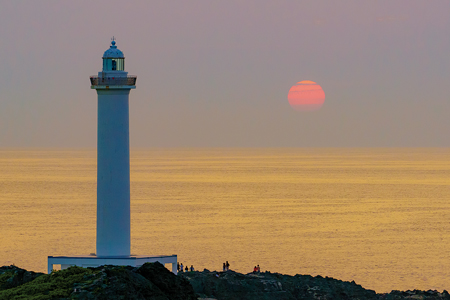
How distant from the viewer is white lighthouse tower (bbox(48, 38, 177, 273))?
106 feet

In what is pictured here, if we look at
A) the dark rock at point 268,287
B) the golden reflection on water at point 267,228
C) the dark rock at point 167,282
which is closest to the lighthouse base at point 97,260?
the dark rock at point 268,287

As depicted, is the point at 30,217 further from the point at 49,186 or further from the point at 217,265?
the point at 49,186

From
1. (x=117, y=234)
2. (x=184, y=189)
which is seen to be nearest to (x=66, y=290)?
(x=117, y=234)

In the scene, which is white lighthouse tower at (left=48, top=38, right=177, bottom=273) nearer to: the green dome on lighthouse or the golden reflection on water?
the green dome on lighthouse

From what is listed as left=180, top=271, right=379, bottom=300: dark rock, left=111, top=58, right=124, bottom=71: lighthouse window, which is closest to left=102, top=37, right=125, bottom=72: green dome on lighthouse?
left=111, top=58, right=124, bottom=71: lighthouse window

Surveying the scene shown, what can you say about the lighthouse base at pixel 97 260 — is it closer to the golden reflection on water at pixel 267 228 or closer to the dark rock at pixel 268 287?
the dark rock at pixel 268 287

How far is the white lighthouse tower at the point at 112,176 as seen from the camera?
3231cm

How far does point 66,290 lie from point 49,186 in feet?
393

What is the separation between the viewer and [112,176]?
32.6 metres


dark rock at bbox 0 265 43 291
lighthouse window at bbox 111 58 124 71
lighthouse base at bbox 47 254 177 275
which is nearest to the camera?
dark rock at bbox 0 265 43 291

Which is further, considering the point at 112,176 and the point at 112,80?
the point at 112,176

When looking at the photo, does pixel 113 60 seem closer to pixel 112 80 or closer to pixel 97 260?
pixel 112 80

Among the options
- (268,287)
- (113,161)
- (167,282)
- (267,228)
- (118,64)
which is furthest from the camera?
(267,228)

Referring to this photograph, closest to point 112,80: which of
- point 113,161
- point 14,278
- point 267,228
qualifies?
point 113,161
